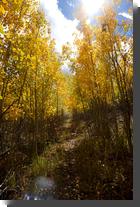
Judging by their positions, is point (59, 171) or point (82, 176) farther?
point (59, 171)

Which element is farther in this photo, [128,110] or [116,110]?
[116,110]

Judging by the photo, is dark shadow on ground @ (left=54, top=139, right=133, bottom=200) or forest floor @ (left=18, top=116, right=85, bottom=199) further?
forest floor @ (left=18, top=116, right=85, bottom=199)

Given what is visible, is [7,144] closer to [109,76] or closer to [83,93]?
[109,76]

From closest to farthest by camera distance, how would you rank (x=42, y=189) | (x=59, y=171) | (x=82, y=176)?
(x=42, y=189)
(x=82, y=176)
(x=59, y=171)

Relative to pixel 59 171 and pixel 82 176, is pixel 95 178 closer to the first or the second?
pixel 82 176

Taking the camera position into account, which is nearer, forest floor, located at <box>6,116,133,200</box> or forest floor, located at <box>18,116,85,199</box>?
forest floor, located at <box>6,116,133,200</box>

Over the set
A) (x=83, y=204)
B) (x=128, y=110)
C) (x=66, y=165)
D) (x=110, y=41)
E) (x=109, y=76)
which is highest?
(x=110, y=41)

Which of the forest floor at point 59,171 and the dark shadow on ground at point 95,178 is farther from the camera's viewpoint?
the forest floor at point 59,171

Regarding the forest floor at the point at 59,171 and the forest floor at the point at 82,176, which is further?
the forest floor at the point at 59,171

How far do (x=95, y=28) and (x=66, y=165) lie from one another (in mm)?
1550

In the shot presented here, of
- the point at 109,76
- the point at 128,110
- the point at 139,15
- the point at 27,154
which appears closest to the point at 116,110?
the point at 109,76

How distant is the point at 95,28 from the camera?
388 centimetres

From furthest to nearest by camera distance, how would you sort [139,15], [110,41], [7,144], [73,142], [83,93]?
1. [83,93]
2. [73,142]
3. [7,144]
4. [110,41]
5. [139,15]

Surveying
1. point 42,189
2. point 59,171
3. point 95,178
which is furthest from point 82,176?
point 42,189
